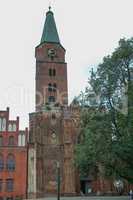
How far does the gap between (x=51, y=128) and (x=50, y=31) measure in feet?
59.3

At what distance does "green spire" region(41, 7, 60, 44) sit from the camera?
62.5 metres

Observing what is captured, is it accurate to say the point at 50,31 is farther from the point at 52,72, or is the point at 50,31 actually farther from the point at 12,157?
the point at 12,157

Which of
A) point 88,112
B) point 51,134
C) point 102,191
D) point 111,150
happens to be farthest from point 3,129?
point 111,150

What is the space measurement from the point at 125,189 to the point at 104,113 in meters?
26.1

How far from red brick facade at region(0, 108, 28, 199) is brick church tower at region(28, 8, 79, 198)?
1.37m

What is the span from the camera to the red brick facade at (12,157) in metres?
52.2


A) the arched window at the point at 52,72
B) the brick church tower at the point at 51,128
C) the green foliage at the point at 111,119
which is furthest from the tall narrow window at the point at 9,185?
the green foliage at the point at 111,119

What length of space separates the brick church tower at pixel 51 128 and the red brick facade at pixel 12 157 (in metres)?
1.37

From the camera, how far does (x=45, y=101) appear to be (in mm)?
57906

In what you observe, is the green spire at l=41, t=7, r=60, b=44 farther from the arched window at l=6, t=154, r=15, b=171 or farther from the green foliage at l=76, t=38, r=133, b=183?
the green foliage at l=76, t=38, r=133, b=183

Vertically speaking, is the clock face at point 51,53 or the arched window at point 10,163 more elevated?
the clock face at point 51,53

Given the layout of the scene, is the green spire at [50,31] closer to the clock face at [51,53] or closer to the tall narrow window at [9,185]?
the clock face at [51,53]

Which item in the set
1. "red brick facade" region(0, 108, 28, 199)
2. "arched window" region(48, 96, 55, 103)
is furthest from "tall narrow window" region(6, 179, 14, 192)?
"arched window" region(48, 96, 55, 103)

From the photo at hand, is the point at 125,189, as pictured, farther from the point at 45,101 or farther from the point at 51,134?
the point at 45,101
